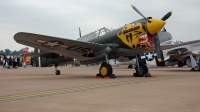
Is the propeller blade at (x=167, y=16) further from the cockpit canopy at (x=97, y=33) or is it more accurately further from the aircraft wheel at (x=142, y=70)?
the cockpit canopy at (x=97, y=33)

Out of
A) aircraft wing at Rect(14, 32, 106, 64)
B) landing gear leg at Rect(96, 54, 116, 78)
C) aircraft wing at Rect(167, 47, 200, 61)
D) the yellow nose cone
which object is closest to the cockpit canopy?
aircraft wing at Rect(14, 32, 106, 64)

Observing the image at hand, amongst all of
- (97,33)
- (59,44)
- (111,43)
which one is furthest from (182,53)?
(59,44)

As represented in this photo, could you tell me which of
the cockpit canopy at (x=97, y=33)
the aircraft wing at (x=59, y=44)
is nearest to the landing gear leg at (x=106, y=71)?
the aircraft wing at (x=59, y=44)

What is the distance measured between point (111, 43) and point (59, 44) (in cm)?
269

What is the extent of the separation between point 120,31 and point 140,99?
784cm

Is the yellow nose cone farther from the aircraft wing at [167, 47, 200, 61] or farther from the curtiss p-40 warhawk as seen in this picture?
the aircraft wing at [167, 47, 200, 61]

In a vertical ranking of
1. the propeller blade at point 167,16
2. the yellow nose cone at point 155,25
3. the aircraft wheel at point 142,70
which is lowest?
the aircraft wheel at point 142,70

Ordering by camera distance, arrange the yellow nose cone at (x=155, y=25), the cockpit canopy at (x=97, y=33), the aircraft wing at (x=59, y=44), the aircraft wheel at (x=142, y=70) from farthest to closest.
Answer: the cockpit canopy at (x=97, y=33) → the aircraft wheel at (x=142, y=70) → the yellow nose cone at (x=155, y=25) → the aircraft wing at (x=59, y=44)

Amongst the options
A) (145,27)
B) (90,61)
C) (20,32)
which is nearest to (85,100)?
(20,32)

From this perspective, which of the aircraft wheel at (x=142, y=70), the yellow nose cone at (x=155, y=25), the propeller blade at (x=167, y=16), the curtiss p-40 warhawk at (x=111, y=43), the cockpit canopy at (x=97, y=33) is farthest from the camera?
the cockpit canopy at (x=97, y=33)

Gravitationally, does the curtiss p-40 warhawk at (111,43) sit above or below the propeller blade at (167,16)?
below

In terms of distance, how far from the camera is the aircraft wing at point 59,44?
41.4 feet

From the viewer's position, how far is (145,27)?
42.6 feet

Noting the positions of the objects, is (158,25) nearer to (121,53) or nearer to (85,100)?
(121,53)
